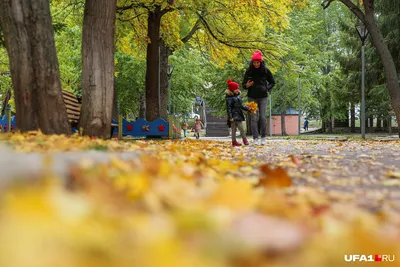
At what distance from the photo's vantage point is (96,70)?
27.9ft

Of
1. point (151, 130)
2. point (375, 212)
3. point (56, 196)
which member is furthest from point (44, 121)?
point (151, 130)

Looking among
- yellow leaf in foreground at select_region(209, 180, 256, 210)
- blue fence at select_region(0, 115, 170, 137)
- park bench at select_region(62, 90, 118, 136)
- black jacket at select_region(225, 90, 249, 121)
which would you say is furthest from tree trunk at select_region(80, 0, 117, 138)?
yellow leaf in foreground at select_region(209, 180, 256, 210)

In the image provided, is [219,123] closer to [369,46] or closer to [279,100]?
[279,100]

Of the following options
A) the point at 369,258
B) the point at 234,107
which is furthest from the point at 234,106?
the point at 369,258

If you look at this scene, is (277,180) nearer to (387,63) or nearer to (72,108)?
(72,108)

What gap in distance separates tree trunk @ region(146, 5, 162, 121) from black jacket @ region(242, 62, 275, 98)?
6.33 meters

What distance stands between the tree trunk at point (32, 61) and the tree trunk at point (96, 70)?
1.33 metres

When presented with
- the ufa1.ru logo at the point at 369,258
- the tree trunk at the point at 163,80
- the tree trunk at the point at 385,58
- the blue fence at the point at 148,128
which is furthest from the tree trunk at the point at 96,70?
the tree trunk at the point at 385,58

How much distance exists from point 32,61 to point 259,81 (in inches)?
215

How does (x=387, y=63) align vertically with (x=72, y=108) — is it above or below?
above

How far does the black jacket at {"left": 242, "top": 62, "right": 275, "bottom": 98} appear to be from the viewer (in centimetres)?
1091

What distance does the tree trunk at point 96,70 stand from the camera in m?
8.52

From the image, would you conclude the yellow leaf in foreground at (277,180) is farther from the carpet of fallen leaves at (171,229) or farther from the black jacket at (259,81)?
the black jacket at (259,81)

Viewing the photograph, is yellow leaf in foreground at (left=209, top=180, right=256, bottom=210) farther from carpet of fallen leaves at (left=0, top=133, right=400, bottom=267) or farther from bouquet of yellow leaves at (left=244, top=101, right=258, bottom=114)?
bouquet of yellow leaves at (left=244, top=101, right=258, bottom=114)
